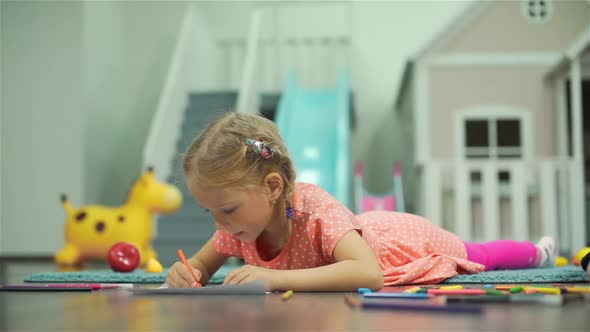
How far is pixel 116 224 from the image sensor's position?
11.9ft

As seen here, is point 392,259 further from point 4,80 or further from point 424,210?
point 4,80

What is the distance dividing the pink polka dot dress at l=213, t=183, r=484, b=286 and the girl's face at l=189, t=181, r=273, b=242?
0.41 feet

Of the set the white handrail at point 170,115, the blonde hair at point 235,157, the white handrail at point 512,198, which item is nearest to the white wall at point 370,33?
the white handrail at point 170,115

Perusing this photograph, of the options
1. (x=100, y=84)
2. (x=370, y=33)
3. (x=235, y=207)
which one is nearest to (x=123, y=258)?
(x=235, y=207)

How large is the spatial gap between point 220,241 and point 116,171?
16.2 feet

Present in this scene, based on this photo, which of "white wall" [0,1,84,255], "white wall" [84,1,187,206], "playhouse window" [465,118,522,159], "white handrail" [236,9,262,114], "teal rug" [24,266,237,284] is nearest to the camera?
"teal rug" [24,266,237,284]

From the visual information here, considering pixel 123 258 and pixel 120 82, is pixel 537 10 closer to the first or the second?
pixel 123 258

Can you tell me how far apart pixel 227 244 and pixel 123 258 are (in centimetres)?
91

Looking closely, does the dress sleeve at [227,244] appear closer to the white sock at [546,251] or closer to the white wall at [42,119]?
the white sock at [546,251]

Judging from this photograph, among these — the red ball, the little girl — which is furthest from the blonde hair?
the red ball

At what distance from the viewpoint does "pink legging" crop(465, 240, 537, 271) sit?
191cm

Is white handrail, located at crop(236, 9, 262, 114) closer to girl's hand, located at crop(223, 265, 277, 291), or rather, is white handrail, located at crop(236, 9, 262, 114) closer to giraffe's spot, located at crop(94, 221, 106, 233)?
giraffe's spot, located at crop(94, 221, 106, 233)

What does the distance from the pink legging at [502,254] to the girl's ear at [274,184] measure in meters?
0.83

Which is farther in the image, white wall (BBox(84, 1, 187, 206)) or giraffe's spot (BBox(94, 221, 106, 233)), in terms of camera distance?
white wall (BBox(84, 1, 187, 206))
